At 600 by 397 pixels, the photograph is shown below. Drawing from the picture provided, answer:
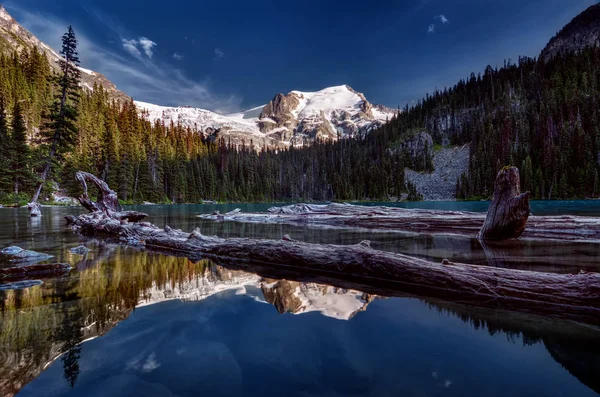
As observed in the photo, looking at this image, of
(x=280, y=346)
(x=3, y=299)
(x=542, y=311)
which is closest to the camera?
(x=280, y=346)

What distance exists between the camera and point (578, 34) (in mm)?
146625

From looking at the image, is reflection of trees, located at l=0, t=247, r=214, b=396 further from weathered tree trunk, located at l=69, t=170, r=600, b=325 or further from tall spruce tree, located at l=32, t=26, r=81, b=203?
tall spruce tree, located at l=32, t=26, r=81, b=203

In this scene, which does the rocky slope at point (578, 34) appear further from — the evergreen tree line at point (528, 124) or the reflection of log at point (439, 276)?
the reflection of log at point (439, 276)

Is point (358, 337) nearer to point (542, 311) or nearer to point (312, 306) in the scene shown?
point (312, 306)

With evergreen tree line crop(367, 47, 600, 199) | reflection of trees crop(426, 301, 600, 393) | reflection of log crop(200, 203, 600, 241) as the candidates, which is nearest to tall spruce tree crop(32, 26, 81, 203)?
reflection of log crop(200, 203, 600, 241)

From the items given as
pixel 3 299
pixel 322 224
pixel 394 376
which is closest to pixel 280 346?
pixel 394 376

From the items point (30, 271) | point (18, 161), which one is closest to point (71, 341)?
point (30, 271)

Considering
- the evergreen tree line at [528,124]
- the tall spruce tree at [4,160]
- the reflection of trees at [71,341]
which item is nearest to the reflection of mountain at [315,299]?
the reflection of trees at [71,341]

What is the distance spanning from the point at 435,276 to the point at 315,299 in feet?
8.42

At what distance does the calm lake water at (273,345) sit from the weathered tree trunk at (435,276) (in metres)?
0.54

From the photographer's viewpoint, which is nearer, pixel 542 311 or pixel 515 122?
pixel 542 311

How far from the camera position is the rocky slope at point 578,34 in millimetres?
139750

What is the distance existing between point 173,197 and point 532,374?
98.8 meters

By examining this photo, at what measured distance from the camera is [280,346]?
12.3 feet
